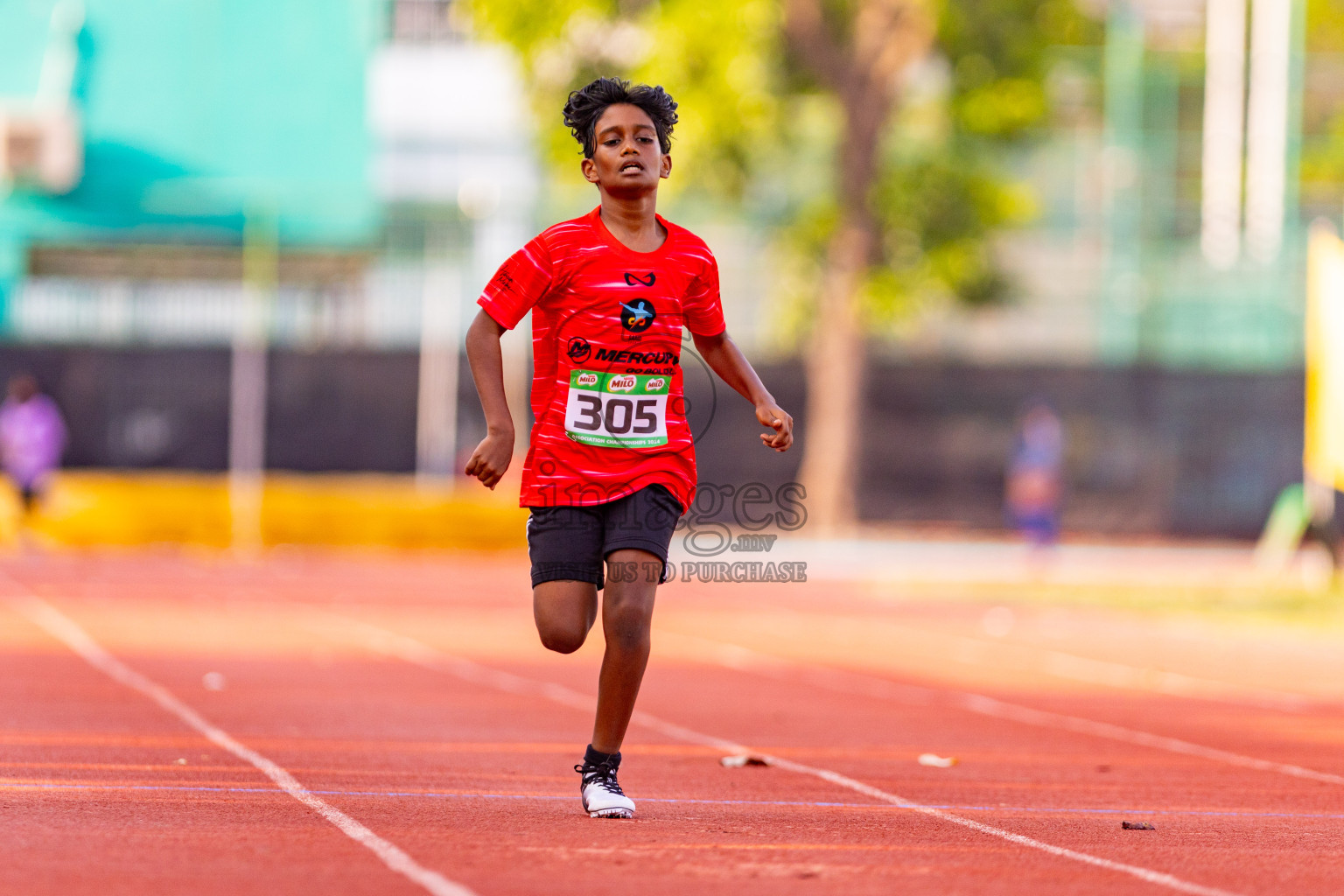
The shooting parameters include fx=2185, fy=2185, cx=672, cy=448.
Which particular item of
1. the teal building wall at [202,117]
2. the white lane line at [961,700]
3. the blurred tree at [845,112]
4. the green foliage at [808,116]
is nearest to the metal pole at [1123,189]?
the green foliage at [808,116]

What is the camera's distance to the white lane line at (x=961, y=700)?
31.9ft

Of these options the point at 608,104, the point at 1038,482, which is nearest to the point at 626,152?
the point at 608,104

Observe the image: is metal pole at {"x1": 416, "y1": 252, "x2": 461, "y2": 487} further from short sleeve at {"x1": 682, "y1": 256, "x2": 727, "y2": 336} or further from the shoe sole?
the shoe sole

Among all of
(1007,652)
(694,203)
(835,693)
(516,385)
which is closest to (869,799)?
(835,693)

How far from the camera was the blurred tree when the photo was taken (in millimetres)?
27953

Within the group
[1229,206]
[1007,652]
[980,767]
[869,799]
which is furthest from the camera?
[1229,206]

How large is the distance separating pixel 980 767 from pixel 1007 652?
705cm

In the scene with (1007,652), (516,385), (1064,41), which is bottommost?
(1007,652)

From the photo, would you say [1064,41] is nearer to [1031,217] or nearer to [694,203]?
[1031,217]

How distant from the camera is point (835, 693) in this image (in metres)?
12.7

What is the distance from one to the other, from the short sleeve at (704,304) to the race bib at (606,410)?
37cm

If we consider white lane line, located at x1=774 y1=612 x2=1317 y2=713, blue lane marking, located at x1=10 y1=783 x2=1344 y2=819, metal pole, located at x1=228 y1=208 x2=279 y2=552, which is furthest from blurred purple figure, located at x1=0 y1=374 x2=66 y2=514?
blue lane marking, located at x1=10 y1=783 x2=1344 y2=819

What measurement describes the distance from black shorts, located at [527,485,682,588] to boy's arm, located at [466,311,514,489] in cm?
26

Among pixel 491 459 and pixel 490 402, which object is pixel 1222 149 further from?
pixel 491 459
